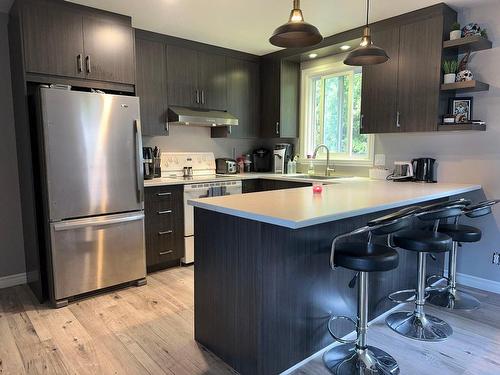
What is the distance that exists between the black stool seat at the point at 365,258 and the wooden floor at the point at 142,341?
26.5 inches

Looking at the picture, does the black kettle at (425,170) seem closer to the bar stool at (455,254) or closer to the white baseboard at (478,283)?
the bar stool at (455,254)

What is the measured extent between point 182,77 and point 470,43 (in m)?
2.76

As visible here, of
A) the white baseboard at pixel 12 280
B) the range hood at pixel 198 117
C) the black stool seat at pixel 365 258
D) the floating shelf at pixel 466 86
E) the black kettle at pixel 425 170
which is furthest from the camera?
the range hood at pixel 198 117

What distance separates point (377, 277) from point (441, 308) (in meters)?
0.67

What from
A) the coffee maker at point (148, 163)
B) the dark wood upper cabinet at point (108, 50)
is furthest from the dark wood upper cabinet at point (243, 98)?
the dark wood upper cabinet at point (108, 50)

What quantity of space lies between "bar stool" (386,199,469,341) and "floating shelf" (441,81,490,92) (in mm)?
1039

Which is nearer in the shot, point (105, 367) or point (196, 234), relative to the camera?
point (105, 367)

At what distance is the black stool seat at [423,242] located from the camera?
2.24 metres

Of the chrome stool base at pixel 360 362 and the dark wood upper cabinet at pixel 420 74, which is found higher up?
the dark wood upper cabinet at pixel 420 74

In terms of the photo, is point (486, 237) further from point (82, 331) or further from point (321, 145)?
point (82, 331)

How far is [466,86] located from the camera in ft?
9.30

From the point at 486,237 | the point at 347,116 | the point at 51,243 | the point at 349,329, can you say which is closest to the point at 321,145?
the point at 347,116

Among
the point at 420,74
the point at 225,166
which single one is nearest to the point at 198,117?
the point at 225,166

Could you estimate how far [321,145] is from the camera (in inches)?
166
